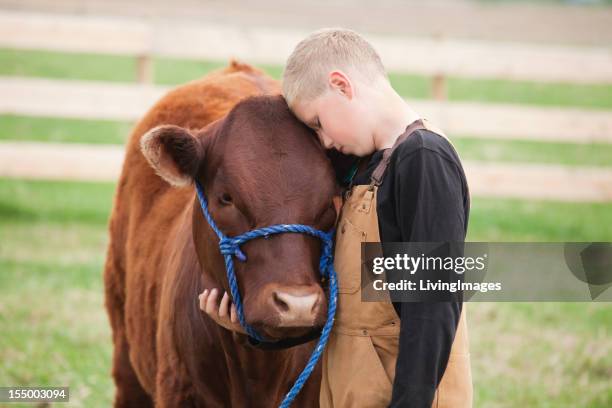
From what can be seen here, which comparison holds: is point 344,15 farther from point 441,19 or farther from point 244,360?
point 244,360

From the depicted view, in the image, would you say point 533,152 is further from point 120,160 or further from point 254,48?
point 120,160

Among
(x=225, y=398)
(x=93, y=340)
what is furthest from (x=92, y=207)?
(x=225, y=398)

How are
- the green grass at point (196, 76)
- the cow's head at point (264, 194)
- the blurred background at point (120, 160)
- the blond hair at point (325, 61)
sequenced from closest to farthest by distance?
the cow's head at point (264, 194) → the blond hair at point (325, 61) → the blurred background at point (120, 160) → the green grass at point (196, 76)

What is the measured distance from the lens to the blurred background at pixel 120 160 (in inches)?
205

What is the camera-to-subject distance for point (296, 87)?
2.54 metres

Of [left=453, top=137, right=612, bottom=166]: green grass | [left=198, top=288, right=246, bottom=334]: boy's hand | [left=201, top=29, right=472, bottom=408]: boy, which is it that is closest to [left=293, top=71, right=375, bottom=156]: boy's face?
[left=201, top=29, right=472, bottom=408]: boy

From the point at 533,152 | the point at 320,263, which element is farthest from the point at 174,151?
the point at 533,152

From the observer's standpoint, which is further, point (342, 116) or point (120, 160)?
point (120, 160)

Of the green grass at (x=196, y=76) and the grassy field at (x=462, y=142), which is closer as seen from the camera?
the grassy field at (x=462, y=142)

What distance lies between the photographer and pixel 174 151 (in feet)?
8.94

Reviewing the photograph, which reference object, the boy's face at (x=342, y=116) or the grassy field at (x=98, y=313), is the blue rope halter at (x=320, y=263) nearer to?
the boy's face at (x=342, y=116)

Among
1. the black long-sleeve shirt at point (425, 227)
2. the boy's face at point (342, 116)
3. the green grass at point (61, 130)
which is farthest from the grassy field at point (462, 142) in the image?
the black long-sleeve shirt at point (425, 227)

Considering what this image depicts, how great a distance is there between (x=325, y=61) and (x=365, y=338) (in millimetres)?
801

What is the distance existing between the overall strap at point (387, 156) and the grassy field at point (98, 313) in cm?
267
